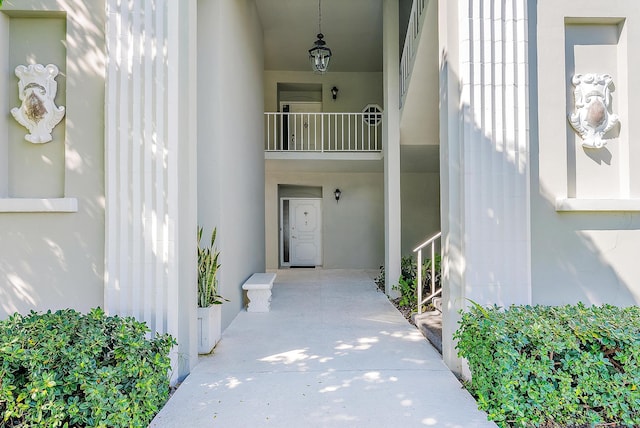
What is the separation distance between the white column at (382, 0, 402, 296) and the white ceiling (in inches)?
40.4

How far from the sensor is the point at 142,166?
2.81 meters

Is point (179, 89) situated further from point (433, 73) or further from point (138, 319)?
point (433, 73)

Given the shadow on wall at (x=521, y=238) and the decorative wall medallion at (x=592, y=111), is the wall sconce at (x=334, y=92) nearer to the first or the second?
the shadow on wall at (x=521, y=238)

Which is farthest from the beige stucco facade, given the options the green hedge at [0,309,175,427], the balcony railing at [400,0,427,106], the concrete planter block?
the concrete planter block

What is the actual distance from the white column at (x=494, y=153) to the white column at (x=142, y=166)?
2.28 m

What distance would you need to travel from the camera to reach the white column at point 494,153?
9.55 ft

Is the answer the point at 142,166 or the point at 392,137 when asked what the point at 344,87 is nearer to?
the point at 392,137

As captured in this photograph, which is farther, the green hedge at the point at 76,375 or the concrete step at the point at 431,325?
the concrete step at the point at 431,325

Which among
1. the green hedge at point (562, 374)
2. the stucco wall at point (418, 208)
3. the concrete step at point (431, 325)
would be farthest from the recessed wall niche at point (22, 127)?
the stucco wall at point (418, 208)

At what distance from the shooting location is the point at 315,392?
2725 millimetres

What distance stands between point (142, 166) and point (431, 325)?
3.26 metres

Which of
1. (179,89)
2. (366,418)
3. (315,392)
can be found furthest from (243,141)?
(366,418)

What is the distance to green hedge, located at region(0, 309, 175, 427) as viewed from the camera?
1928 millimetres

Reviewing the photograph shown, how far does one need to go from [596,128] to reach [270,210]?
24.8ft
